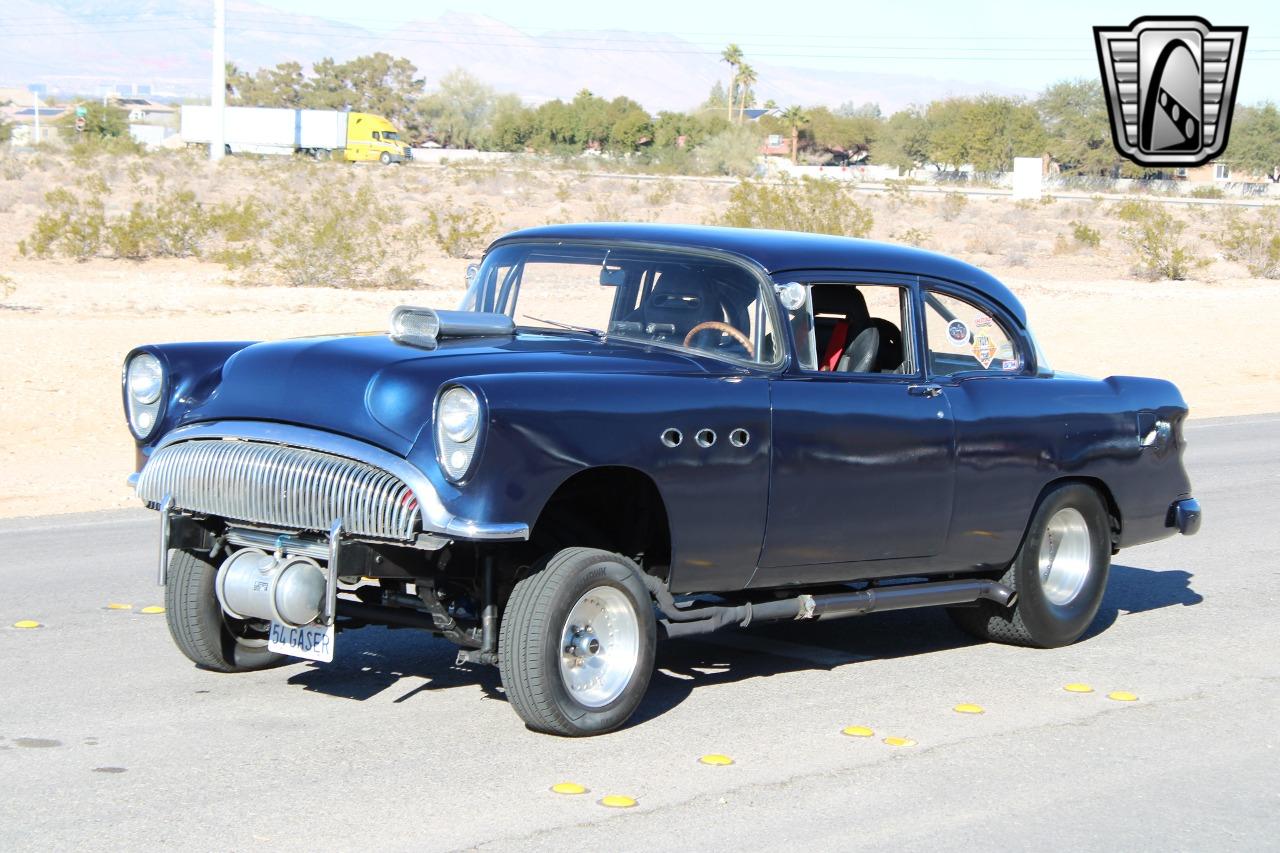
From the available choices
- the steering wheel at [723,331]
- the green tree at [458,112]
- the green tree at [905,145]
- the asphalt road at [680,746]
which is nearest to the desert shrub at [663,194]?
the asphalt road at [680,746]

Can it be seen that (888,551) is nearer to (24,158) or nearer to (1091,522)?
(1091,522)

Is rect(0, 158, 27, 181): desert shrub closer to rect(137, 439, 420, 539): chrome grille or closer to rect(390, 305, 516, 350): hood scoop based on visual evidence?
rect(390, 305, 516, 350): hood scoop

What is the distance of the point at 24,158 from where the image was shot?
52.6 metres

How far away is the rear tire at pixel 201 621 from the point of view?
21.0 ft

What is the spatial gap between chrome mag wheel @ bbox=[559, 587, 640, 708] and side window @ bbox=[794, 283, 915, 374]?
1527mm

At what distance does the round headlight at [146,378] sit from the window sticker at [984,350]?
3616mm

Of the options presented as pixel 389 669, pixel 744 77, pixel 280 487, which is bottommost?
pixel 389 669

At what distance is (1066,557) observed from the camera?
7875 millimetres

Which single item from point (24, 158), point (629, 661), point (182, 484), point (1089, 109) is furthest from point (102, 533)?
point (1089, 109)

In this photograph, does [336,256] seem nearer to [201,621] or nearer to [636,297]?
[636,297]

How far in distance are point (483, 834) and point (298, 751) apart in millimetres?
1074

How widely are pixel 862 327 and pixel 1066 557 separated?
5.50 ft

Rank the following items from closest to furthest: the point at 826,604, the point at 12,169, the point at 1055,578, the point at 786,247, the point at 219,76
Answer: the point at 826,604
the point at 786,247
the point at 1055,578
the point at 12,169
the point at 219,76

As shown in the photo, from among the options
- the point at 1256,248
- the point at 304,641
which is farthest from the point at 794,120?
the point at 304,641
